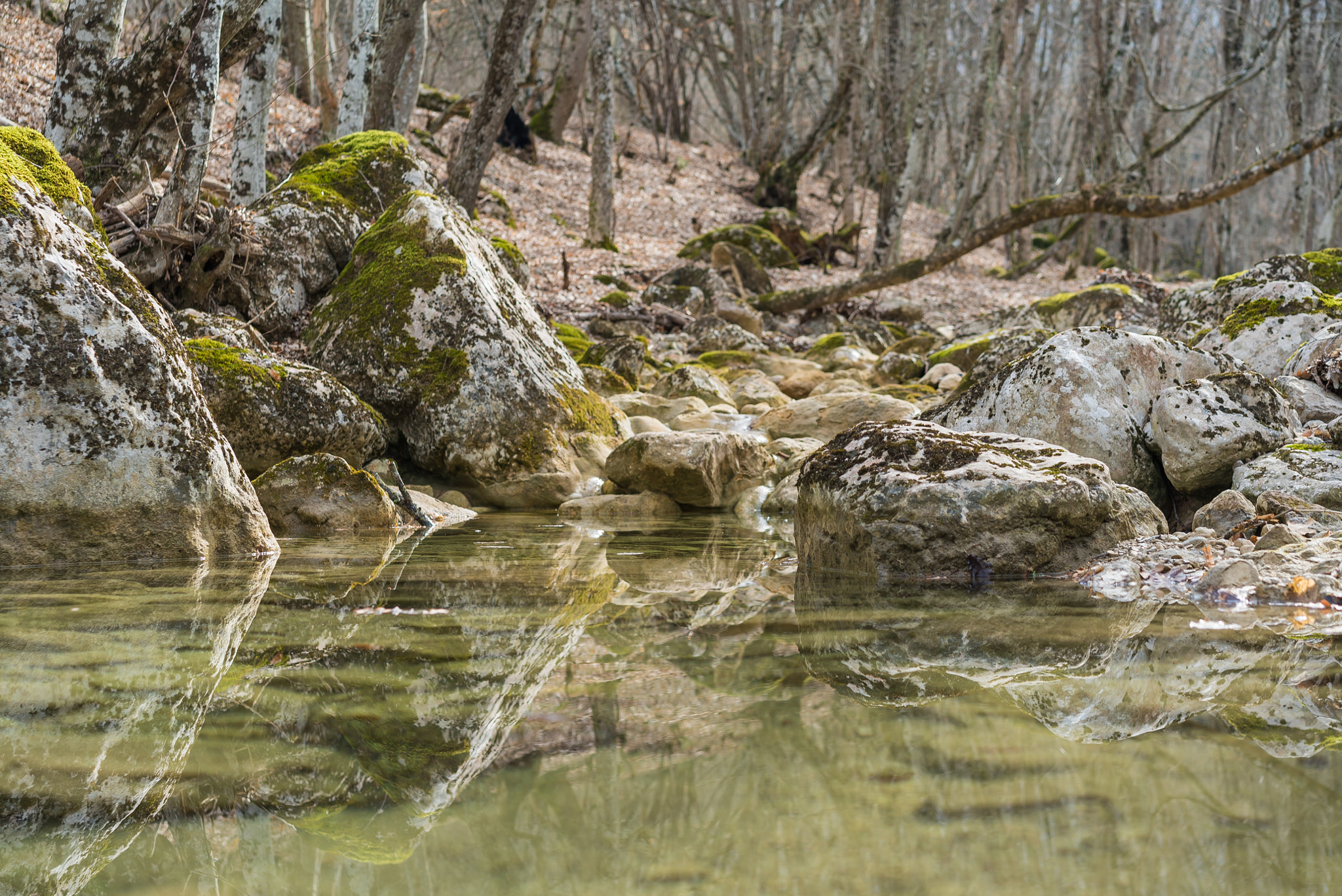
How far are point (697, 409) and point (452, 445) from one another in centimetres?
288

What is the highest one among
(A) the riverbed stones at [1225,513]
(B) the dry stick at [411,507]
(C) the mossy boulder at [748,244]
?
(C) the mossy boulder at [748,244]

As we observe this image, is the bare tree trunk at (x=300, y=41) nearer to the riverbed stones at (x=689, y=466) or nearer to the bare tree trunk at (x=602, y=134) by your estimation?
the bare tree trunk at (x=602, y=134)

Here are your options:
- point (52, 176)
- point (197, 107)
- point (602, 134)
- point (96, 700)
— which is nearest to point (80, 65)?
point (197, 107)

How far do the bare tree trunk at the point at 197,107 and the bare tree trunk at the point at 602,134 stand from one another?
36.2ft

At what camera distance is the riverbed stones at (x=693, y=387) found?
9.82 meters

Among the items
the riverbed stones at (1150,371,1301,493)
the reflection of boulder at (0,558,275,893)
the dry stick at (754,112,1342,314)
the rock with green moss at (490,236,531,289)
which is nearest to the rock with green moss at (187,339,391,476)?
the reflection of boulder at (0,558,275,893)

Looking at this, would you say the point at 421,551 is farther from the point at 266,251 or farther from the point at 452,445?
the point at 266,251

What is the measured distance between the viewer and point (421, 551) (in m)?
4.87

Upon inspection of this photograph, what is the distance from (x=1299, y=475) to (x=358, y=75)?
1156 centimetres

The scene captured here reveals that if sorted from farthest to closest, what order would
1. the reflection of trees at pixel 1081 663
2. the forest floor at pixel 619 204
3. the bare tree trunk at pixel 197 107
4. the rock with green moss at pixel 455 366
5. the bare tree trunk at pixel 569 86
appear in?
the bare tree trunk at pixel 569 86 → the forest floor at pixel 619 204 → the rock with green moss at pixel 455 366 → the bare tree trunk at pixel 197 107 → the reflection of trees at pixel 1081 663

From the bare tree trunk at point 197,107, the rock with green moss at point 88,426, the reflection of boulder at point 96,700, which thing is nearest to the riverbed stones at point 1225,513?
the reflection of boulder at point 96,700

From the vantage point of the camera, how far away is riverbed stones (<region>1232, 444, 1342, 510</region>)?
4371mm

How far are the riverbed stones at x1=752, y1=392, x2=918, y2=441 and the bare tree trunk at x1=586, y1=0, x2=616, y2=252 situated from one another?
10105 mm

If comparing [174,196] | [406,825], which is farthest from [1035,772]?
[174,196]
